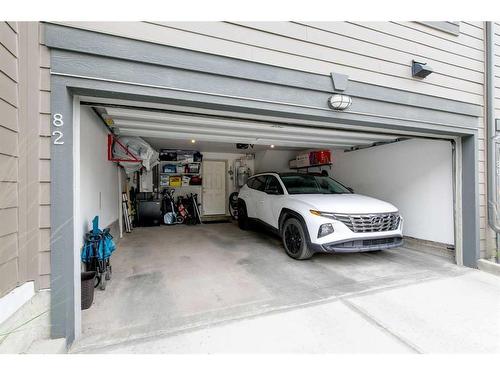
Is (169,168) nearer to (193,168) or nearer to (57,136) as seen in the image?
(193,168)

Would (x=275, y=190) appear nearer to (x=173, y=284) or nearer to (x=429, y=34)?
(x=173, y=284)

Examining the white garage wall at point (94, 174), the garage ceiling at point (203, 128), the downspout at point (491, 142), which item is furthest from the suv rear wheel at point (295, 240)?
the white garage wall at point (94, 174)

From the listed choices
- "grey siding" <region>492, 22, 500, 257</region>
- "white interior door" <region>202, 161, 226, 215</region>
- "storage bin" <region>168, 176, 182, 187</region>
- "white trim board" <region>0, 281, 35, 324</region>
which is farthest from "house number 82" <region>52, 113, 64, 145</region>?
"white interior door" <region>202, 161, 226, 215</region>

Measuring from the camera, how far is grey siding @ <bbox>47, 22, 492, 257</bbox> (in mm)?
1930

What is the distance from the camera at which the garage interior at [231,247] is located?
2109 millimetres

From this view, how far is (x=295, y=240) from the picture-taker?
3.54m

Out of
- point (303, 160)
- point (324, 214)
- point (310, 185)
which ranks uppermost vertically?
point (303, 160)

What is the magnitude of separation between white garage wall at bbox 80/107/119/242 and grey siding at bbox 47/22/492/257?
1411 millimetres

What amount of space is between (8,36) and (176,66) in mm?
1026

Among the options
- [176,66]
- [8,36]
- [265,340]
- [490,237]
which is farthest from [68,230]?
[490,237]

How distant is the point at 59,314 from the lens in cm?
154

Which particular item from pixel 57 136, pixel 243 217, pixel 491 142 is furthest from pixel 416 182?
pixel 57 136

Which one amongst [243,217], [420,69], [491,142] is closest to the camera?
[420,69]

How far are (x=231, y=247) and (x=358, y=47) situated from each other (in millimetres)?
3561
